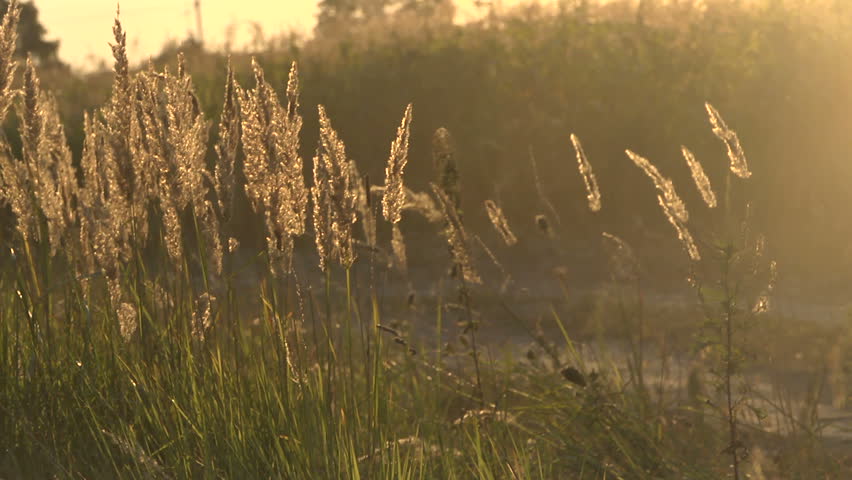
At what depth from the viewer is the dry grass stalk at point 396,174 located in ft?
9.10

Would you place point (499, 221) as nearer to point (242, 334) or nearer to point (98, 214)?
point (242, 334)

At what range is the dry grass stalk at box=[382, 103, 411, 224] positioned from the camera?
2.77 meters

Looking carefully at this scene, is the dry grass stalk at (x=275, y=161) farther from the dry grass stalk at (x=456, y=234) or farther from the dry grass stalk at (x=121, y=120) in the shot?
the dry grass stalk at (x=456, y=234)

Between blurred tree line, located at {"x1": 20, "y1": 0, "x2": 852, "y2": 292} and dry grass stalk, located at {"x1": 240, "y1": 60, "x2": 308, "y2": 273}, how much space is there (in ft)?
20.5

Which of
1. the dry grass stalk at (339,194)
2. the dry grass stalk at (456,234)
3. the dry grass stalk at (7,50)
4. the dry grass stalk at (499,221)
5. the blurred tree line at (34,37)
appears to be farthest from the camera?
the blurred tree line at (34,37)

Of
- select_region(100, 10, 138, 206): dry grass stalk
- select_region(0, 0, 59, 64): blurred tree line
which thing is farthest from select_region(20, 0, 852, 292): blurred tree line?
select_region(0, 0, 59, 64): blurred tree line

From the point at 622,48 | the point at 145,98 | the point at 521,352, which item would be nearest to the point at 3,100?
the point at 145,98

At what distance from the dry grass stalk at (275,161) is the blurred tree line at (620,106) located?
625 centimetres

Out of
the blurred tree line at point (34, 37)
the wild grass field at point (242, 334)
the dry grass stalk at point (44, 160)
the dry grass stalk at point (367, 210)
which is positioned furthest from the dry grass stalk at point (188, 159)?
the blurred tree line at point (34, 37)

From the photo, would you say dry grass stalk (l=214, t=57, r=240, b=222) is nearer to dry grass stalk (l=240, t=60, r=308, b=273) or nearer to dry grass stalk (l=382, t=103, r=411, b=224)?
dry grass stalk (l=240, t=60, r=308, b=273)

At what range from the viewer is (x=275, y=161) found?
109 inches

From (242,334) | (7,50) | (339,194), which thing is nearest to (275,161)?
(339,194)

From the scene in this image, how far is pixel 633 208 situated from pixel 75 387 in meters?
7.38

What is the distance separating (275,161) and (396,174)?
297 mm
